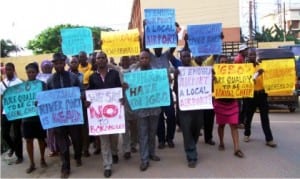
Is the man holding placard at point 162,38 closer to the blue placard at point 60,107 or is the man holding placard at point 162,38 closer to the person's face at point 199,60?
the person's face at point 199,60

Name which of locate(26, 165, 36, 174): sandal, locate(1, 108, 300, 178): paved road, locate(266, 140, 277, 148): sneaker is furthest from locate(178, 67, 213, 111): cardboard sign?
locate(26, 165, 36, 174): sandal

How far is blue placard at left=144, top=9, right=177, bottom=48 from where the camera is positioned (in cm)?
853

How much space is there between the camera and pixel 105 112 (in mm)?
7234

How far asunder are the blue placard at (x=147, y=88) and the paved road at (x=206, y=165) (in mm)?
985

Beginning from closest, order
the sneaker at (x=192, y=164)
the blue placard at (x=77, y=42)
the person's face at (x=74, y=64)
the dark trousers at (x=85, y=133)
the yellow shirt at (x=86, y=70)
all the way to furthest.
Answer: the sneaker at (x=192, y=164) → the dark trousers at (x=85, y=133) → the person's face at (x=74, y=64) → the yellow shirt at (x=86, y=70) → the blue placard at (x=77, y=42)

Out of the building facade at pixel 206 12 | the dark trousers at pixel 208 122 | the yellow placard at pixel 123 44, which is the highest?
the building facade at pixel 206 12

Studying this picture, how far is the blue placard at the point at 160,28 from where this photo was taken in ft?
28.0

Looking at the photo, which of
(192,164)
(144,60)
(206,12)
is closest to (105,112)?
(144,60)

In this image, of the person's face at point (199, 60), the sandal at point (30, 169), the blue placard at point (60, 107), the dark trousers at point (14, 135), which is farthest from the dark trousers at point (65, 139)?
the person's face at point (199, 60)

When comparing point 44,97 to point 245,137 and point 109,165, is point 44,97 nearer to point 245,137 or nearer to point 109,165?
point 109,165

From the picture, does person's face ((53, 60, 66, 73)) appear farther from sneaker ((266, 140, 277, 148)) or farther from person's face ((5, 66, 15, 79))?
sneaker ((266, 140, 277, 148))

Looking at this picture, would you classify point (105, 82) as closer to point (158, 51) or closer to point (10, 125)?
point (158, 51)

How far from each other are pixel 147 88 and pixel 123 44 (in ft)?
8.46

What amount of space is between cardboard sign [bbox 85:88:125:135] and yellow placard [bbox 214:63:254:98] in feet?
6.00
